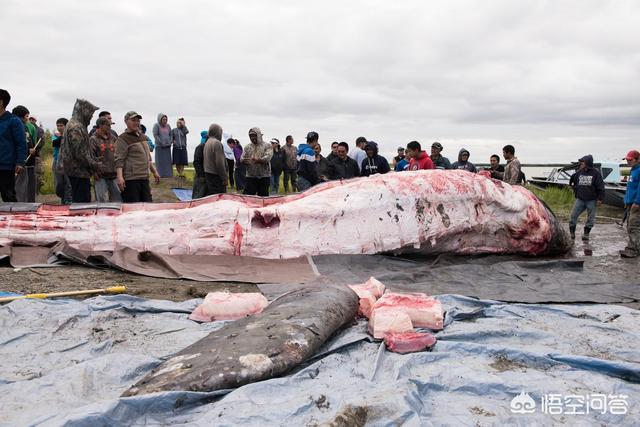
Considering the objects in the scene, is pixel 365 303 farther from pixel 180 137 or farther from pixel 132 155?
pixel 180 137

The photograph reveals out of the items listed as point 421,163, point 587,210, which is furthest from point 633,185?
point 421,163

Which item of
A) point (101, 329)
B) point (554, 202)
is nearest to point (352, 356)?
point (101, 329)

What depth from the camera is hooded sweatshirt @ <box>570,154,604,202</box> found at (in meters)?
10.9

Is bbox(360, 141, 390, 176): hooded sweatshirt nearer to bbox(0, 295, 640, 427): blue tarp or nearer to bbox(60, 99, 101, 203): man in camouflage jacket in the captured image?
bbox(60, 99, 101, 203): man in camouflage jacket

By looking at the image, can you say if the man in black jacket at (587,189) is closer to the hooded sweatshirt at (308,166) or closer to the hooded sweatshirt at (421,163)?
the hooded sweatshirt at (421,163)

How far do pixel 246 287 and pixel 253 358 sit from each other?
303cm

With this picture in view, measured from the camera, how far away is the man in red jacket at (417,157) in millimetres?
10586

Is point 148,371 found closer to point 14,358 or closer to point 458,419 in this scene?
point 14,358

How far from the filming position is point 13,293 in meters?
5.36

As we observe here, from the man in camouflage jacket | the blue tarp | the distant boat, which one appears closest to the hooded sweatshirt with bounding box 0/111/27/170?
the man in camouflage jacket

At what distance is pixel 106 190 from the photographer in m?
9.01

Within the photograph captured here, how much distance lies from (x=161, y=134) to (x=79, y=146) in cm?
828

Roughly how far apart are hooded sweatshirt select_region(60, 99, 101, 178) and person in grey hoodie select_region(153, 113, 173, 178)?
7.97 meters

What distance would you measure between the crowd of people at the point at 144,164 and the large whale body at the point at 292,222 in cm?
119
